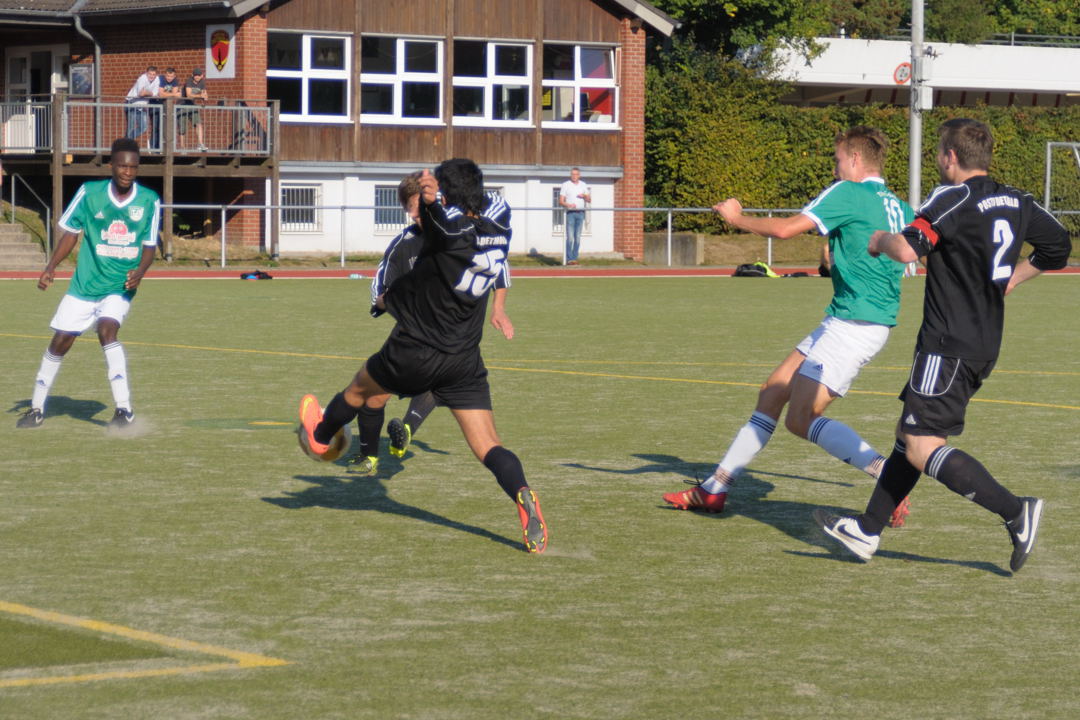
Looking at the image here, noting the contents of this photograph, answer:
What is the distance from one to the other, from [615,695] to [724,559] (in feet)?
7.68

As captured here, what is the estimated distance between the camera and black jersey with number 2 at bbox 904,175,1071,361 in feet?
24.0

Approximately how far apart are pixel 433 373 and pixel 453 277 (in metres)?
0.44

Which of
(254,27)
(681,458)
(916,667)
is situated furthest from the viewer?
(254,27)

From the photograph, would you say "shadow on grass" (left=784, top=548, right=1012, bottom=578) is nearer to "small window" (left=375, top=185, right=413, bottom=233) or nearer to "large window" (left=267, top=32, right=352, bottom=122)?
"small window" (left=375, top=185, right=413, bottom=233)

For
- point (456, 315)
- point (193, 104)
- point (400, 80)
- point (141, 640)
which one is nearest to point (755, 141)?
point (400, 80)

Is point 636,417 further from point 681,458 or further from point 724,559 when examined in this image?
point 724,559

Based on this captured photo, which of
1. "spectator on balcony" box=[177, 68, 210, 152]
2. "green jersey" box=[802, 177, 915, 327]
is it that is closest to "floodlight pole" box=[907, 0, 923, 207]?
"spectator on balcony" box=[177, 68, 210, 152]

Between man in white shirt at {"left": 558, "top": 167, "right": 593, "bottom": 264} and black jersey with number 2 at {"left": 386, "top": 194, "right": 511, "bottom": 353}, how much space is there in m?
30.0

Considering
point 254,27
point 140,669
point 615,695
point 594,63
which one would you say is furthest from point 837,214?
point 594,63

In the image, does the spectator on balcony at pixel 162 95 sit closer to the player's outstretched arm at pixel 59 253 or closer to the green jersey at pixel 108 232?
the player's outstretched arm at pixel 59 253

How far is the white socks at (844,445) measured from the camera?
29.3ft

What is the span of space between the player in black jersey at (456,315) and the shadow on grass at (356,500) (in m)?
0.52

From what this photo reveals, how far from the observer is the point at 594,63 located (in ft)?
144

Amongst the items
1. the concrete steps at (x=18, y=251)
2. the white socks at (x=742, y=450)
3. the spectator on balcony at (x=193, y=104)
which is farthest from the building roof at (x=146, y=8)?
the white socks at (x=742, y=450)
